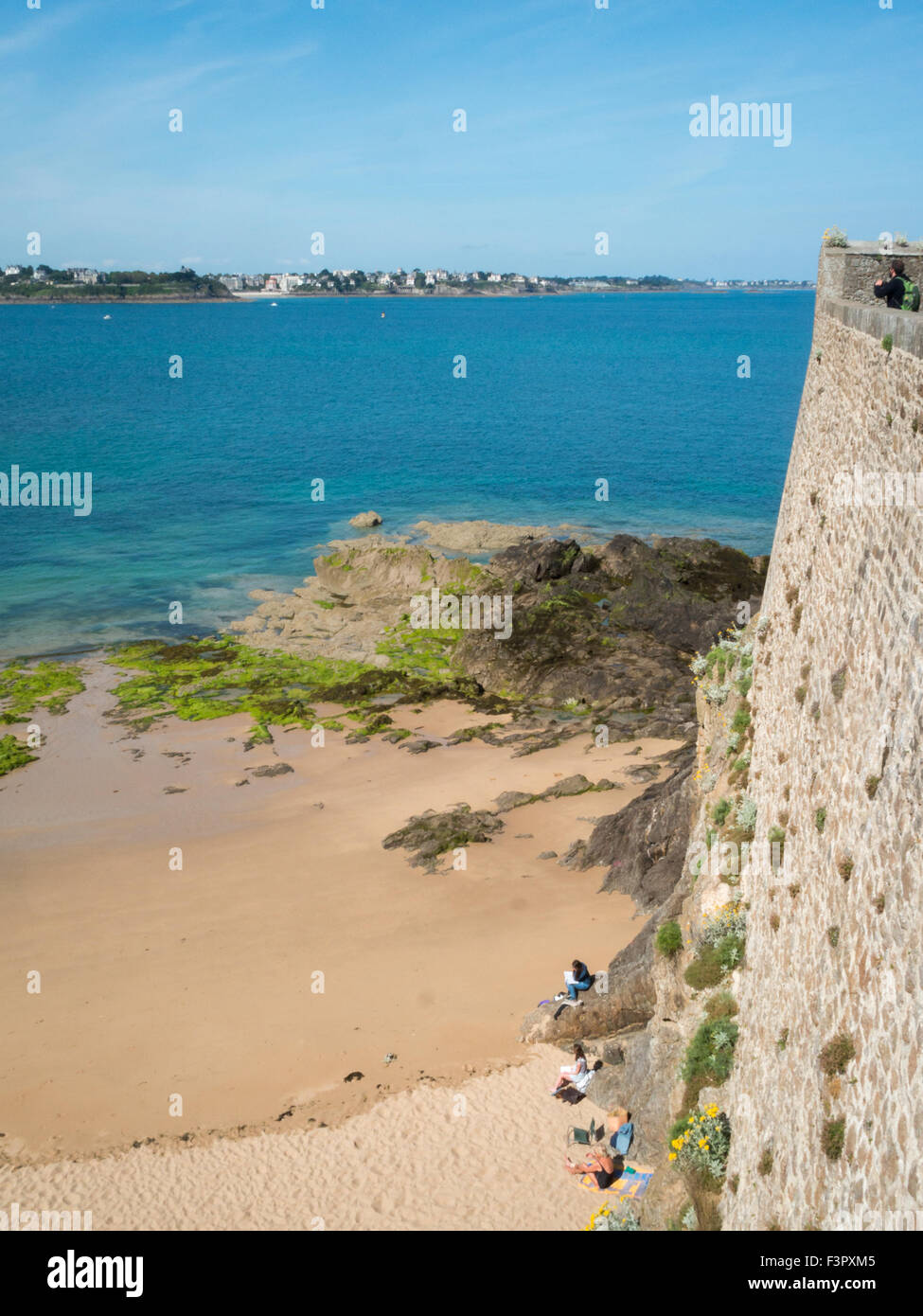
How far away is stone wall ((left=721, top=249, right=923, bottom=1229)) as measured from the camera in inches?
229

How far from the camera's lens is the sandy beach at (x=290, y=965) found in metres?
13.3

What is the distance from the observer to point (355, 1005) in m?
16.0

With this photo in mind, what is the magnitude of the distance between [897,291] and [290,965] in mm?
14318

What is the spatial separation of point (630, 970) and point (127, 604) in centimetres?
3148

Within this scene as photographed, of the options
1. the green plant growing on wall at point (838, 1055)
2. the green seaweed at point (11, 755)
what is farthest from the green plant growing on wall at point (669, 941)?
the green seaweed at point (11, 755)

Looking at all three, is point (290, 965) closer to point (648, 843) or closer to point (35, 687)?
point (648, 843)

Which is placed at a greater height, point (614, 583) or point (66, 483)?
point (66, 483)

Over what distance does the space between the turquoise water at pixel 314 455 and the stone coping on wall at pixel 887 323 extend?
99.8ft

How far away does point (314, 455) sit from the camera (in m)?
68.5
